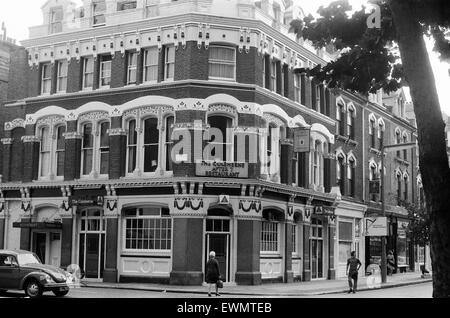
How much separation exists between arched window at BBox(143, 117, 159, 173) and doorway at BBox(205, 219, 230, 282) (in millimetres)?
4036

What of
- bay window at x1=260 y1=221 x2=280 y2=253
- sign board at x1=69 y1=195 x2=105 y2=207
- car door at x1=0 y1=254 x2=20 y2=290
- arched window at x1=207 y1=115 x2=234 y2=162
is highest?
arched window at x1=207 y1=115 x2=234 y2=162

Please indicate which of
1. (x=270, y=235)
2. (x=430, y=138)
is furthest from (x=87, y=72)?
(x=430, y=138)

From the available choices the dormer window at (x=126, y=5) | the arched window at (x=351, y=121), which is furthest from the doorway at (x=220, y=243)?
the arched window at (x=351, y=121)

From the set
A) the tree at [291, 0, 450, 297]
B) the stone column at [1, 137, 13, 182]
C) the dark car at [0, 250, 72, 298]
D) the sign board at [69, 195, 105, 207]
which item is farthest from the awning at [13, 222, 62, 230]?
the tree at [291, 0, 450, 297]

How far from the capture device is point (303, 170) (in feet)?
112

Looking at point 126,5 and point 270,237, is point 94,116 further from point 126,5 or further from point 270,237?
point 270,237

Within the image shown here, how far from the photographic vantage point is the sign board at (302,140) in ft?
104

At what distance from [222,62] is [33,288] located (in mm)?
14856

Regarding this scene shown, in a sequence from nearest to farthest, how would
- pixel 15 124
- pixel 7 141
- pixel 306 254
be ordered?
pixel 306 254 → pixel 15 124 → pixel 7 141

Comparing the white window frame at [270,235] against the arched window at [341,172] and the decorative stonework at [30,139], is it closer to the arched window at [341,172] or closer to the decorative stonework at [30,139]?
the arched window at [341,172]

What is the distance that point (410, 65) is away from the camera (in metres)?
6.75

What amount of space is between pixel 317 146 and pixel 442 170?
3014cm

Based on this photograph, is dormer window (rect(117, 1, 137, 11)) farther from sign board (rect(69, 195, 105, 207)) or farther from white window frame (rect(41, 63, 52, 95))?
sign board (rect(69, 195, 105, 207))

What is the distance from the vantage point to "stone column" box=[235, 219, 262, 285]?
28.4 metres
